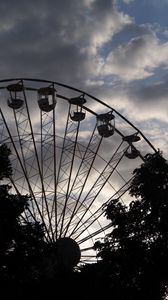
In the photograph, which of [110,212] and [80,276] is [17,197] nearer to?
[110,212]

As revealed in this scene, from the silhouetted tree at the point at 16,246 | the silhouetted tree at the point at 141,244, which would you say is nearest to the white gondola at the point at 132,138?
the silhouetted tree at the point at 141,244

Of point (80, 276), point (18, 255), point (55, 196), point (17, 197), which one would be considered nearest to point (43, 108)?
point (55, 196)

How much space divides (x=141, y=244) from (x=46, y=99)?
15.3 metres

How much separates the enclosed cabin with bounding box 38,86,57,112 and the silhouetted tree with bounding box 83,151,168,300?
39.5ft

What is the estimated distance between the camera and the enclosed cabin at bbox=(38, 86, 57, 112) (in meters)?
34.8

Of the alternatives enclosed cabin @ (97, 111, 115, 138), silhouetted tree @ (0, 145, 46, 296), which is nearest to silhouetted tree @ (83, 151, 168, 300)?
silhouetted tree @ (0, 145, 46, 296)

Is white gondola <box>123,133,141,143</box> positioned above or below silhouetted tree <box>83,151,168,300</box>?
above

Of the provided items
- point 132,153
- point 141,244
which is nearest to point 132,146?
point 132,153

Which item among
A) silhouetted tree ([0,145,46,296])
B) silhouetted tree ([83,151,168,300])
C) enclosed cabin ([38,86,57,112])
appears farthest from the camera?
enclosed cabin ([38,86,57,112])

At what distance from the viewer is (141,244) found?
2219 cm

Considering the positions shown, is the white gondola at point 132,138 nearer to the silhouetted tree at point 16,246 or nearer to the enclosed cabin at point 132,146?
the enclosed cabin at point 132,146

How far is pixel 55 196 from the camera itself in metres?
33.3

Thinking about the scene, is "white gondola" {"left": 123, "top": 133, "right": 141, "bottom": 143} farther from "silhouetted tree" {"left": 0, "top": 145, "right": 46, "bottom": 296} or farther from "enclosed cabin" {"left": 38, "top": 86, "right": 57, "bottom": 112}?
"silhouetted tree" {"left": 0, "top": 145, "right": 46, "bottom": 296}

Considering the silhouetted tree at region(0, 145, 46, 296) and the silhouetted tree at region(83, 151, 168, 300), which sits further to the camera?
the silhouetted tree at region(83, 151, 168, 300)
